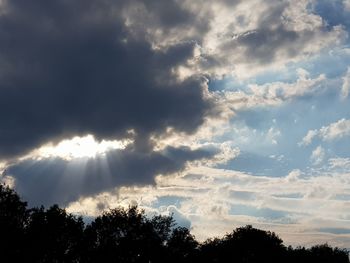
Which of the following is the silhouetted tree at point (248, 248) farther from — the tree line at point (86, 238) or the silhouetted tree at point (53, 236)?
the silhouetted tree at point (53, 236)

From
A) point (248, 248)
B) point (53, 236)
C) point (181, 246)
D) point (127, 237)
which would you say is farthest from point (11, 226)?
point (248, 248)

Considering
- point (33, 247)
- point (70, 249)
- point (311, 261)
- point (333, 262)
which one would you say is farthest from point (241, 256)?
point (33, 247)

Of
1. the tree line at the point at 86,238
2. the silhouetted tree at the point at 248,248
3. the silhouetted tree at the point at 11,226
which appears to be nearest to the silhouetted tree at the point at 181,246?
the tree line at the point at 86,238

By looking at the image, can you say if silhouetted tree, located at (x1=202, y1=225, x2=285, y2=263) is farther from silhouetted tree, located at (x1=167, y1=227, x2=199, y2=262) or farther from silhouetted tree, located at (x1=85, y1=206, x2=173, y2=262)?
silhouetted tree, located at (x1=85, y1=206, x2=173, y2=262)

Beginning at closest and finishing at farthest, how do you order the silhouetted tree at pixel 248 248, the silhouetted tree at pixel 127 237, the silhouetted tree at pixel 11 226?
the silhouetted tree at pixel 11 226
the silhouetted tree at pixel 127 237
the silhouetted tree at pixel 248 248

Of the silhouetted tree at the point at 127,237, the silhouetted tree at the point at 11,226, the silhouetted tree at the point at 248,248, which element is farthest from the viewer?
the silhouetted tree at the point at 248,248

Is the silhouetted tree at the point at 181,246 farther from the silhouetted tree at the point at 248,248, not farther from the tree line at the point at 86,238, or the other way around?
the silhouetted tree at the point at 248,248

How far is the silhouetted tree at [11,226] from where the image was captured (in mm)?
92875

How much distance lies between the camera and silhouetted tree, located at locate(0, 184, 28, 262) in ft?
305

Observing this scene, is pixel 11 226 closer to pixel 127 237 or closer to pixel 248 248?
pixel 127 237

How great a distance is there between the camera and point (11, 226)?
9400 centimetres

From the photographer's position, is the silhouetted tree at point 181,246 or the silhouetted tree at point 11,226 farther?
the silhouetted tree at point 181,246

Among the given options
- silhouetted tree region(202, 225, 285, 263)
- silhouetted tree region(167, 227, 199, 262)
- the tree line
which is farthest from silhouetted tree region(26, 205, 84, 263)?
silhouetted tree region(202, 225, 285, 263)

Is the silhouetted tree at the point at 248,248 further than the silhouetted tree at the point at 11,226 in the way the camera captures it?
Answer: Yes
